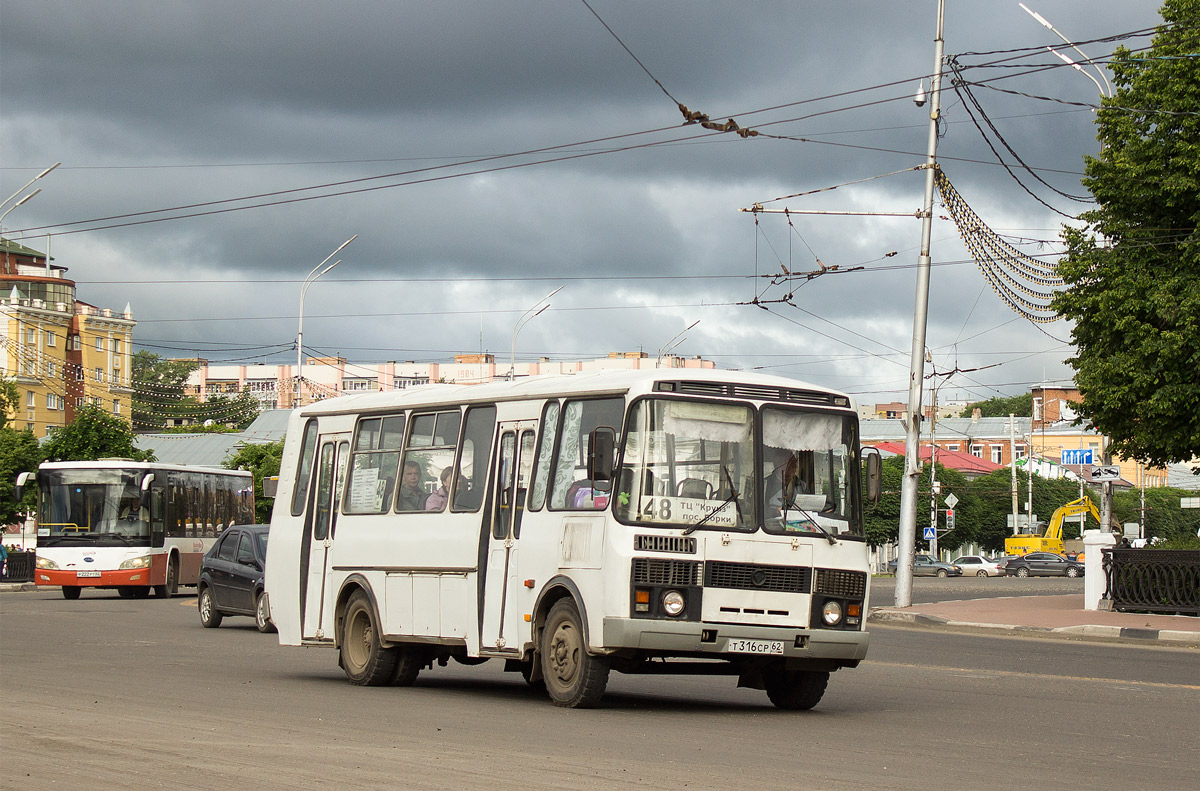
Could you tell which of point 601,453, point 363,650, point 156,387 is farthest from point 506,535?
point 156,387

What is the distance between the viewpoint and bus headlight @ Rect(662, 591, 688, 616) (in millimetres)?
11656

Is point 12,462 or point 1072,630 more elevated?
point 12,462

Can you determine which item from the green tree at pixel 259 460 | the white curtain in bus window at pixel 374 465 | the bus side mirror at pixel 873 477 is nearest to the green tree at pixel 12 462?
the green tree at pixel 259 460

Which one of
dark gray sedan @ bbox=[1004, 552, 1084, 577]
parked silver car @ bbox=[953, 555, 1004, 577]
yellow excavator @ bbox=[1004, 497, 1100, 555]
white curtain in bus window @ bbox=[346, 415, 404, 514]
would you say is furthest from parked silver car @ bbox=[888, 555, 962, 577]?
white curtain in bus window @ bbox=[346, 415, 404, 514]

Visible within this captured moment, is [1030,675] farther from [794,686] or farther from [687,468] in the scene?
[687,468]

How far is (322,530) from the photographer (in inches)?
628

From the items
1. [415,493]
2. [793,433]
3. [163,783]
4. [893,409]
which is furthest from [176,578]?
[893,409]

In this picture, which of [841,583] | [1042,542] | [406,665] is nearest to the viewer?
[841,583]

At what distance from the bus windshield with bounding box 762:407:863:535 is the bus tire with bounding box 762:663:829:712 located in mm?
1300

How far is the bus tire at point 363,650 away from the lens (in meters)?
14.8

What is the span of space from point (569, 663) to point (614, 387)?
2.25 metres

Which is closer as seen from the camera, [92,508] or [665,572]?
[665,572]

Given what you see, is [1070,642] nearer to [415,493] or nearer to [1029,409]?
[415,493]

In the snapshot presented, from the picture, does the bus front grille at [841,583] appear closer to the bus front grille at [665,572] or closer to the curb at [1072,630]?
the bus front grille at [665,572]
